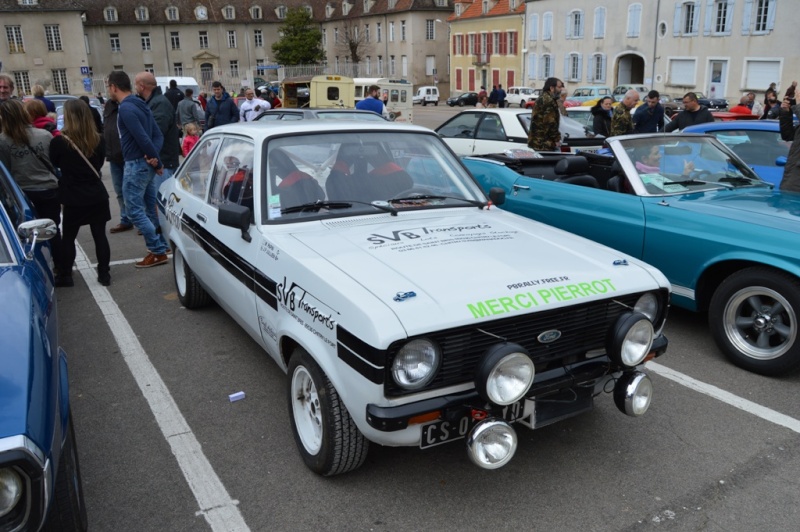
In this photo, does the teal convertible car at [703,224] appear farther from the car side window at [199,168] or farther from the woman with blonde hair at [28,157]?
the woman with blonde hair at [28,157]

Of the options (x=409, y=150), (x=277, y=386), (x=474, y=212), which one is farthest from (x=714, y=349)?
(x=277, y=386)

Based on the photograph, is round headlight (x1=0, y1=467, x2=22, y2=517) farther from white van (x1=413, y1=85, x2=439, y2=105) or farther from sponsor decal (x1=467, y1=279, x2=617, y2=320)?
white van (x1=413, y1=85, x2=439, y2=105)

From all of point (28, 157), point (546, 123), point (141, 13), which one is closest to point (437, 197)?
point (28, 157)

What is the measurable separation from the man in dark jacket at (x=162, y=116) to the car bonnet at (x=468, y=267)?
5.50 m

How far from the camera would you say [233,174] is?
4.30 m

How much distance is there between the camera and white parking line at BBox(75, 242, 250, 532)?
3012mm

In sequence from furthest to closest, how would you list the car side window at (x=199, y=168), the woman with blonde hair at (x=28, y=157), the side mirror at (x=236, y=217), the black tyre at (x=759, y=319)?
the woman with blonde hair at (x=28, y=157) < the car side window at (x=199, y=168) < the black tyre at (x=759, y=319) < the side mirror at (x=236, y=217)

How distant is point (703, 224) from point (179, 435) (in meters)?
3.76

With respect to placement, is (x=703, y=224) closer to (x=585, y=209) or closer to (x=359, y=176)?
(x=585, y=209)

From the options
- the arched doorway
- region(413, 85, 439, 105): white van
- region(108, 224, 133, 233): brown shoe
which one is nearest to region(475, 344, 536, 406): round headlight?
region(108, 224, 133, 233): brown shoe

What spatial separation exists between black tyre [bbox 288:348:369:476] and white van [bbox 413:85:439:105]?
54.7 metres

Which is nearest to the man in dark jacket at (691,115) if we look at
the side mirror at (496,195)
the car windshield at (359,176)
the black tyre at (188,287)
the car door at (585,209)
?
the car door at (585,209)

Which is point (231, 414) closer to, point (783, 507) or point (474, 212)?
point (474, 212)

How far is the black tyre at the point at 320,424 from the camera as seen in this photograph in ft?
9.82
